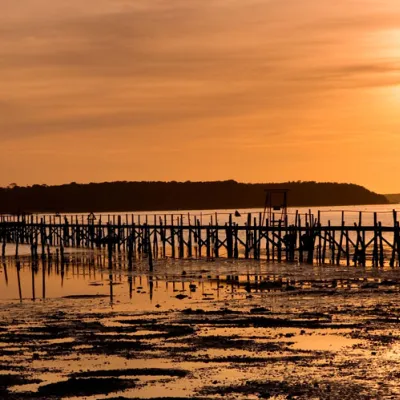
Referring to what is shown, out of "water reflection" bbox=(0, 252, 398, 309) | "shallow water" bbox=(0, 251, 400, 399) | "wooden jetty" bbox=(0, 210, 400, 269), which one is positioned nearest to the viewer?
"shallow water" bbox=(0, 251, 400, 399)

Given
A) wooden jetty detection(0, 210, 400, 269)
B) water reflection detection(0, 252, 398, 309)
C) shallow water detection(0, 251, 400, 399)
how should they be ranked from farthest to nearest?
wooden jetty detection(0, 210, 400, 269) < water reflection detection(0, 252, 398, 309) < shallow water detection(0, 251, 400, 399)

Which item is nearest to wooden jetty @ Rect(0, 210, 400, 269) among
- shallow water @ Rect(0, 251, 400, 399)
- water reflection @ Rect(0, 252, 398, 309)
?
water reflection @ Rect(0, 252, 398, 309)

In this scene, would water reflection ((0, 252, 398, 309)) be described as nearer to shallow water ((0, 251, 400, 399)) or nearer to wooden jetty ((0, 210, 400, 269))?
shallow water ((0, 251, 400, 399))

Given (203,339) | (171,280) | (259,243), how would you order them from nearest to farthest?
(203,339) < (171,280) < (259,243)

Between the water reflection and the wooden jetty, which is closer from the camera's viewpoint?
the water reflection

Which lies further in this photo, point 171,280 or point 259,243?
point 259,243

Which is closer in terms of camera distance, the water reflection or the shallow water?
the shallow water

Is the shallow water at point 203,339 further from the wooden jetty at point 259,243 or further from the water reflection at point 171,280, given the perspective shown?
the wooden jetty at point 259,243

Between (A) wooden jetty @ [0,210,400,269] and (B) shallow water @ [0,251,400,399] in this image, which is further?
(A) wooden jetty @ [0,210,400,269]

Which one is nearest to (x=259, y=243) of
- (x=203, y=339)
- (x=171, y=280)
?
(x=171, y=280)

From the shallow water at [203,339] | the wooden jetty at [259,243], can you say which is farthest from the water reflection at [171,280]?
the wooden jetty at [259,243]

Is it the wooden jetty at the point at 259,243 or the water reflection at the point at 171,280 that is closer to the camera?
the water reflection at the point at 171,280

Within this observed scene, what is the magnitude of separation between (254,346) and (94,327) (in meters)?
5.63

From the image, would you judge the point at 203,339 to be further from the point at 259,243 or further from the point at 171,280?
the point at 259,243
